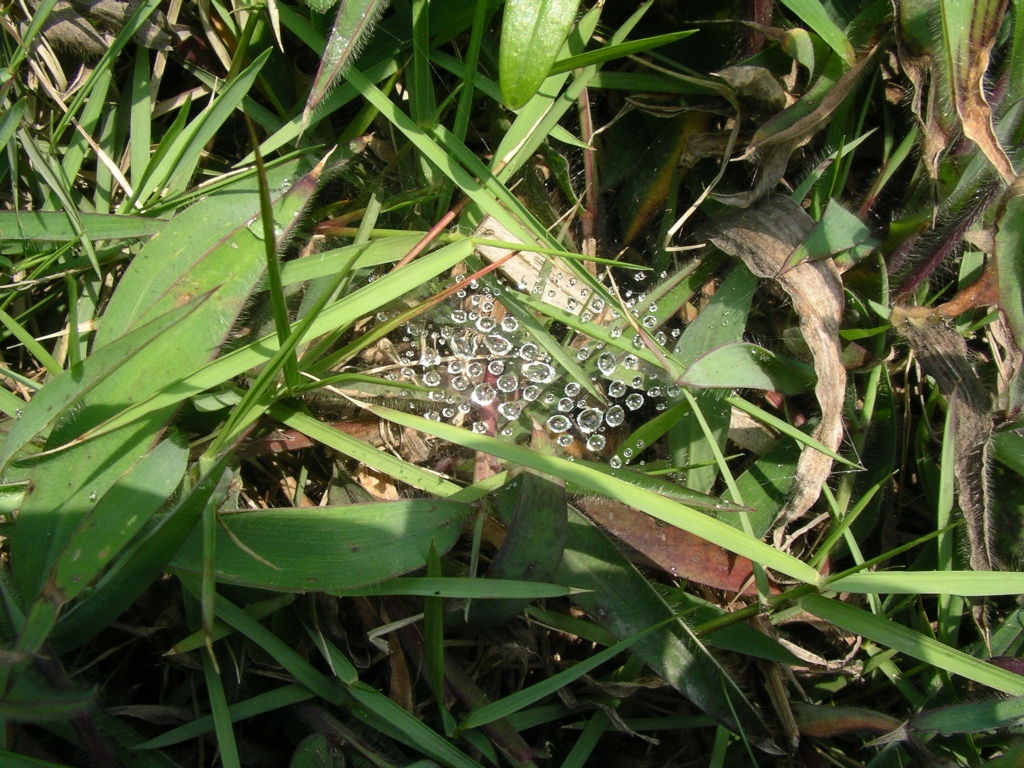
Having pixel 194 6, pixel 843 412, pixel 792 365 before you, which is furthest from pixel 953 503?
pixel 194 6

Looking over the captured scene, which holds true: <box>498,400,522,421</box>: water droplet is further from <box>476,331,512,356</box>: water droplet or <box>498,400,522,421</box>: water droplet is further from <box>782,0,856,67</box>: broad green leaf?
<box>782,0,856,67</box>: broad green leaf

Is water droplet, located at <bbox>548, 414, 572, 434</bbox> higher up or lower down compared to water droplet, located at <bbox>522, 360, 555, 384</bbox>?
lower down

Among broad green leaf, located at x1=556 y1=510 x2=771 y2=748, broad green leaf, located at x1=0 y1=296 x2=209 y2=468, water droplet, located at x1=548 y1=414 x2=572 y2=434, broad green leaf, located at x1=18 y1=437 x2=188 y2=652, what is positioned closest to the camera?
broad green leaf, located at x1=18 y1=437 x2=188 y2=652

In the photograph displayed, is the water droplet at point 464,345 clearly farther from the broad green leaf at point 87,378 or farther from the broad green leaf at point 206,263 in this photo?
the broad green leaf at point 87,378

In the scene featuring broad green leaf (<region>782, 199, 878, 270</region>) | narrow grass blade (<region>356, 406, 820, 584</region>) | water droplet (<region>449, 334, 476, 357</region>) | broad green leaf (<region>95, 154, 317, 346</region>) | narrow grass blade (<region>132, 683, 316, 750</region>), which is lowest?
narrow grass blade (<region>132, 683, 316, 750</region>)

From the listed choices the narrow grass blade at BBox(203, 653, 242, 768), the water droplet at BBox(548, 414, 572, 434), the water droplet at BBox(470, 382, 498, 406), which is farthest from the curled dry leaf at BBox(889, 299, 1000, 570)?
the narrow grass blade at BBox(203, 653, 242, 768)

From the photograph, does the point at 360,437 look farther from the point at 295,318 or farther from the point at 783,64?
the point at 783,64
